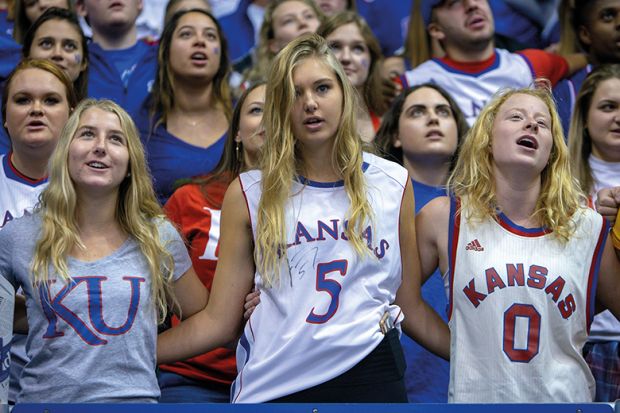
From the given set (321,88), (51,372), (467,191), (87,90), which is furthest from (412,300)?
(87,90)

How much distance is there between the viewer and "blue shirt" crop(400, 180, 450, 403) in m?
3.62

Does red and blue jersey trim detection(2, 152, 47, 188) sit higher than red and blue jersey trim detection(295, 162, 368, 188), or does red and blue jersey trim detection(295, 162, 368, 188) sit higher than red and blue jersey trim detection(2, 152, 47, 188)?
red and blue jersey trim detection(295, 162, 368, 188)

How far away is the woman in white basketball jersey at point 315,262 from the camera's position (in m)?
2.89

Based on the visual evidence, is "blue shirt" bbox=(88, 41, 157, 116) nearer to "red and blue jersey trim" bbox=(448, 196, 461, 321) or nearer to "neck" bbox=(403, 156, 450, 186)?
"neck" bbox=(403, 156, 450, 186)

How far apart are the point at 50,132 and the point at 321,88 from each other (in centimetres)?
116

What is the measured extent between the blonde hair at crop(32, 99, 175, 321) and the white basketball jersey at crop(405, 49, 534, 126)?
2116 millimetres

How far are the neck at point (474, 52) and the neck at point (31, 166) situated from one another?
7.80 ft

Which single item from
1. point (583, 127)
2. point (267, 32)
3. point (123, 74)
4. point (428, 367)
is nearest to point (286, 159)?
point (428, 367)

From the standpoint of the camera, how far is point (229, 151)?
403cm

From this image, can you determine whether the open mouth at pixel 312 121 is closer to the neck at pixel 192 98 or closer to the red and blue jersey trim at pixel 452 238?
the red and blue jersey trim at pixel 452 238

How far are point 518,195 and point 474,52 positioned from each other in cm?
212

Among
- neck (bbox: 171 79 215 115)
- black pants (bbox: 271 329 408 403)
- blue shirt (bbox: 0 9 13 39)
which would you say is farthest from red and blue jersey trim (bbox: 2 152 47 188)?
blue shirt (bbox: 0 9 13 39)

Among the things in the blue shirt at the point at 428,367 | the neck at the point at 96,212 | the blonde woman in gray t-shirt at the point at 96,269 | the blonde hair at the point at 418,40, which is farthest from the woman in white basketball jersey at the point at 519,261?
the blonde hair at the point at 418,40

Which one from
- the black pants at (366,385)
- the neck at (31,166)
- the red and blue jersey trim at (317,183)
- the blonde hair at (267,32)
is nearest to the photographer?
the black pants at (366,385)
